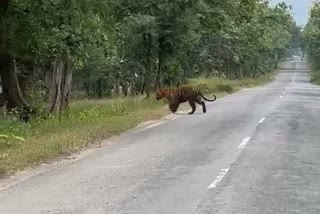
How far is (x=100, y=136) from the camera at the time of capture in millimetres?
16672

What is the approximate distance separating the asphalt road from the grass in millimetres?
718

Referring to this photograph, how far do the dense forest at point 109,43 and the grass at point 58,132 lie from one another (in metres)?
1.80

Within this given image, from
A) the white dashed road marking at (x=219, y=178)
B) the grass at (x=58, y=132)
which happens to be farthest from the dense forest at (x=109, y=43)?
the white dashed road marking at (x=219, y=178)

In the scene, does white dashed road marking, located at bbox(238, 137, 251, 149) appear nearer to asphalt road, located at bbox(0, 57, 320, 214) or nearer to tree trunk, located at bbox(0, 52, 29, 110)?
asphalt road, located at bbox(0, 57, 320, 214)

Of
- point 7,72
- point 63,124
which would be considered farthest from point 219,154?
point 7,72

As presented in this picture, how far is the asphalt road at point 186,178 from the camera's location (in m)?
8.27

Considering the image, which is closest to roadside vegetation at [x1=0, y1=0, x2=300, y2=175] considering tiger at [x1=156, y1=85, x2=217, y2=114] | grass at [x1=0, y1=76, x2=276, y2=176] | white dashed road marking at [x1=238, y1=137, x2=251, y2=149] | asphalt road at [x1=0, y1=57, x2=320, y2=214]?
grass at [x1=0, y1=76, x2=276, y2=176]

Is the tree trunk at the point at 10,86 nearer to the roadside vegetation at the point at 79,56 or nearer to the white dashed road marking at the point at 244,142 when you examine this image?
the roadside vegetation at the point at 79,56

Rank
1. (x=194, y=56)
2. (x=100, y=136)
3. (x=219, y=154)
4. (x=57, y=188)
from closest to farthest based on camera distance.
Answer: (x=57, y=188), (x=219, y=154), (x=100, y=136), (x=194, y=56)

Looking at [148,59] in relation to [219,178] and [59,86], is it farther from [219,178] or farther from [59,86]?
[219,178]

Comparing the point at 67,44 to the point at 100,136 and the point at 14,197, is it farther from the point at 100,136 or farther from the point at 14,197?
the point at 14,197

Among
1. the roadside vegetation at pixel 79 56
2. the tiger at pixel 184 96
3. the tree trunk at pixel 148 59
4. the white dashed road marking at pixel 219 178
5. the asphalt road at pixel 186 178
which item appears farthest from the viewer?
the tree trunk at pixel 148 59

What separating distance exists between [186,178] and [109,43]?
1180 cm

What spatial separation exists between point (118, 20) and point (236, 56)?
30.0 m
